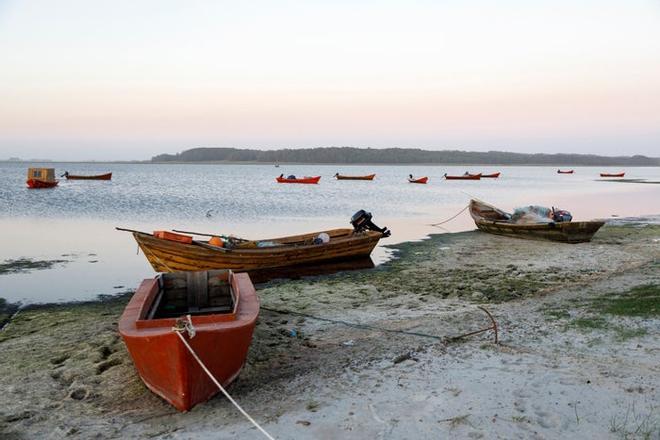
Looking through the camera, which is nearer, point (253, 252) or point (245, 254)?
point (245, 254)

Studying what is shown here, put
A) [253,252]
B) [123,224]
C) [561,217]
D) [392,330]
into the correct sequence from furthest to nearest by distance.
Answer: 1. [123,224]
2. [561,217]
3. [253,252]
4. [392,330]

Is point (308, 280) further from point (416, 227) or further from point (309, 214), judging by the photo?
point (309, 214)

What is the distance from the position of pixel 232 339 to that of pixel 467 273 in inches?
365

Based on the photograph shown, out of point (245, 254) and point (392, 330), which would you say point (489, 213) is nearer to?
point (245, 254)

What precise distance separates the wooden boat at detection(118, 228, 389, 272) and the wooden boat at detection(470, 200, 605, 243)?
6805mm

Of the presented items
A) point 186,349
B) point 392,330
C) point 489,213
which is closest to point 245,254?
point 392,330

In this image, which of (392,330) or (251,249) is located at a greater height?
(251,249)

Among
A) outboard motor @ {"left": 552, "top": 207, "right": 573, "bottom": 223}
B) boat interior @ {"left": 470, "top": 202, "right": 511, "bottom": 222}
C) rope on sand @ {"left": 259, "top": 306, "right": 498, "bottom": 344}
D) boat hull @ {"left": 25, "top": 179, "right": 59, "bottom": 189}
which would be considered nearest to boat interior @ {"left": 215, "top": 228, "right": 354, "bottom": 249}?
rope on sand @ {"left": 259, "top": 306, "right": 498, "bottom": 344}

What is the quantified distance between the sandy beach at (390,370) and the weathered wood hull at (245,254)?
5.75 ft

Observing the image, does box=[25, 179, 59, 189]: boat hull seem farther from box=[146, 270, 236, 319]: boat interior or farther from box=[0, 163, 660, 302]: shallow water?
box=[146, 270, 236, 319]: boat interior

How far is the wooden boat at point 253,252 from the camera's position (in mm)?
13062

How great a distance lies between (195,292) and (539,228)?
578 inches

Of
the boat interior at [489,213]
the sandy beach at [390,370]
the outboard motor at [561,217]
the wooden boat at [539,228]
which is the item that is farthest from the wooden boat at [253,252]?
the boat interior at [489,213]

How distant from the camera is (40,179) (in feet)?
179
